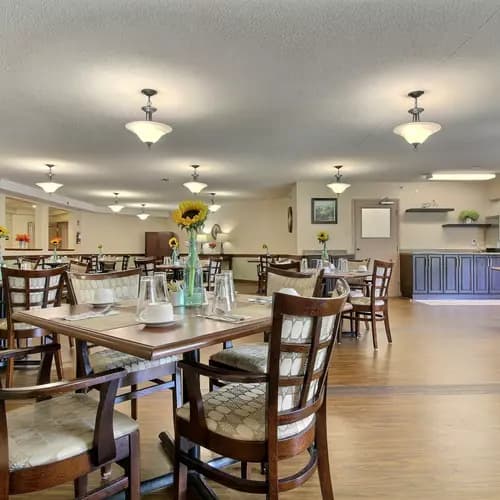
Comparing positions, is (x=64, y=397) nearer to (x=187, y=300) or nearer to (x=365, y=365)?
(x=187, y=300)

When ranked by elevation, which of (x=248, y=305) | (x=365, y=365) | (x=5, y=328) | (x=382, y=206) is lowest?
(x=365, y=365)

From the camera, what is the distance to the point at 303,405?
1.34 metres

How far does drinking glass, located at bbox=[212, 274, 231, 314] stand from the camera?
1748mm

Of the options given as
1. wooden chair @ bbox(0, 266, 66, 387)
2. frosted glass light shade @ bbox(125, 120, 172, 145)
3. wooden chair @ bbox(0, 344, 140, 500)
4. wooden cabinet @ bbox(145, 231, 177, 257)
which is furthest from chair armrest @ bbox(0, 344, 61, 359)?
wooden cabinet @ bbox(145, 231, 177, 257)

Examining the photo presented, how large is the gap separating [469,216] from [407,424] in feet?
24.0

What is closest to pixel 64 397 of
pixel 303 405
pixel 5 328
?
pixel 303 405

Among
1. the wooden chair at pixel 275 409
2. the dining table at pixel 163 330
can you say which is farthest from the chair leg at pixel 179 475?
the dining table at pixel 163 330

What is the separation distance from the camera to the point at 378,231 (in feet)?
27.9

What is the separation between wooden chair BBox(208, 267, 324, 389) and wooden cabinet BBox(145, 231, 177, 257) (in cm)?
1186

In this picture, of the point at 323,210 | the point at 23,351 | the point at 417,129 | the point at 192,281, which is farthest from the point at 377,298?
the point at 323,210

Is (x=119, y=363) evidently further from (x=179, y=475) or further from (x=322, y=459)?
(x=322, y=459)

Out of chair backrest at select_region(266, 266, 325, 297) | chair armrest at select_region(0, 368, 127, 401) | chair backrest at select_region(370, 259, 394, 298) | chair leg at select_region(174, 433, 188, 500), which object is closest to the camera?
chair armrest at select_region(0, 368, 127, 401)

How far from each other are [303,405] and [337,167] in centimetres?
599

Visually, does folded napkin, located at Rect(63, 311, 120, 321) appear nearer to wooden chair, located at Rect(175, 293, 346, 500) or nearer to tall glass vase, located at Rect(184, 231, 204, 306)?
tall glass vase, located at Rect(184, 231, 204, 306)
